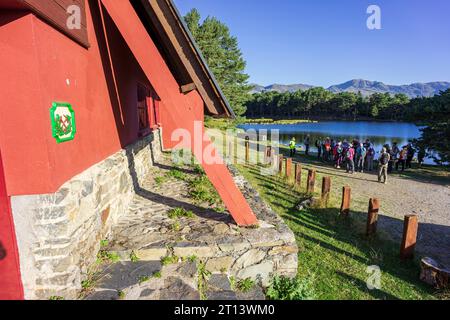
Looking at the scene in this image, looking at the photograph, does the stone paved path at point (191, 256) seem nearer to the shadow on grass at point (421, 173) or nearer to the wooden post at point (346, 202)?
the wooden post at point (346, 202)

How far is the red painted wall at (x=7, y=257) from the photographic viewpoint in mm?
2592

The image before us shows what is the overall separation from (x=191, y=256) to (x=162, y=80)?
2496 mm

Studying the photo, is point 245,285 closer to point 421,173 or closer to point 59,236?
point 59,236

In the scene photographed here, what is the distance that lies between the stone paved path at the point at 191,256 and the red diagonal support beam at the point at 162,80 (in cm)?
51

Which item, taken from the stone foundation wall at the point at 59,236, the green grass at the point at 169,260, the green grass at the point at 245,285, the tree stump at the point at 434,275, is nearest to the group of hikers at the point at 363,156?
the tree stump at the point at 434,275

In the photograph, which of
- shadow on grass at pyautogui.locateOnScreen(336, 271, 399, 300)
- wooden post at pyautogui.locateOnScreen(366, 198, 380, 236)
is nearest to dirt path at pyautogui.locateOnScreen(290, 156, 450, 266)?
wooden post at pyautogui.locateOnScreen(366, 198, 380, 236)

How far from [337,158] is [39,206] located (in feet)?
51.9

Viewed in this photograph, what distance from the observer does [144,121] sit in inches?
316

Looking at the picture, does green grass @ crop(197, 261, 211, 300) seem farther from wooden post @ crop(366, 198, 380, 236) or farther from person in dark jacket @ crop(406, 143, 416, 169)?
person in dark jacket @ crop(406, 143, 416, 169)

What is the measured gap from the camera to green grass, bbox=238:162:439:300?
176 inches

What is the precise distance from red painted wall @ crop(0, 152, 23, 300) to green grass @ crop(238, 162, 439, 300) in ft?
11.4
